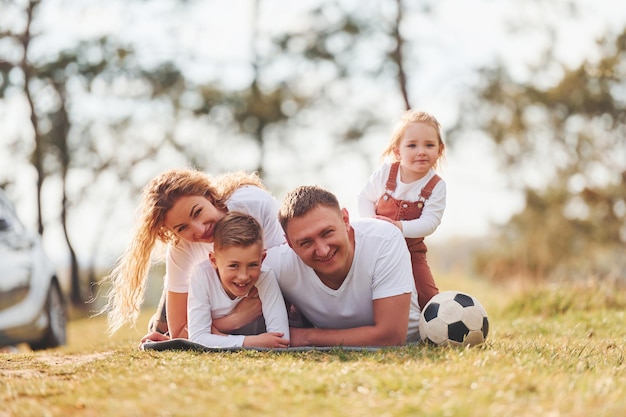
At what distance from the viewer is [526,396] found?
328 cm

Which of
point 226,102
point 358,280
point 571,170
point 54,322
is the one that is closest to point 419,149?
point 358,280

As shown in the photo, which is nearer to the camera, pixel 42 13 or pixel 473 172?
pixel 42 13

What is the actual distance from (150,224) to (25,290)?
Result: 380cm

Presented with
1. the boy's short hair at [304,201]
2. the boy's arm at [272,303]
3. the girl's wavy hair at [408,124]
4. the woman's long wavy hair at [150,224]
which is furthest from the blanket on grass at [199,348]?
the girl's wavy hair at [408,124]

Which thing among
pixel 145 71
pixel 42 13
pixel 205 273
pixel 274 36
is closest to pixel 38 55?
pixel 42 13

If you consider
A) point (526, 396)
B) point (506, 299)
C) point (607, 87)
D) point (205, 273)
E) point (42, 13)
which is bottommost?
point (506, 299)

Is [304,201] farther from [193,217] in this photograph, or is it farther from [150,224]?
[150,224]

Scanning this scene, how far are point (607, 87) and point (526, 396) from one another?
95.9ft

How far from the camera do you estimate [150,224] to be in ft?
17.9

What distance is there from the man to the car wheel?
4823 mm

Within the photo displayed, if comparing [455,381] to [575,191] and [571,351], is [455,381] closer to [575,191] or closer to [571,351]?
[571,351]

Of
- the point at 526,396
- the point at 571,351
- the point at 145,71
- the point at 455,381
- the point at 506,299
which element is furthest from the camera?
the point at 145,71

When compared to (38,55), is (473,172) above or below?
below

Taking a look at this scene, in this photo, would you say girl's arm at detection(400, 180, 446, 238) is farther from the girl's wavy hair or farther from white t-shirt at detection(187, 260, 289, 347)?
white t-shirt at detection(187, 260, 289, 347)
